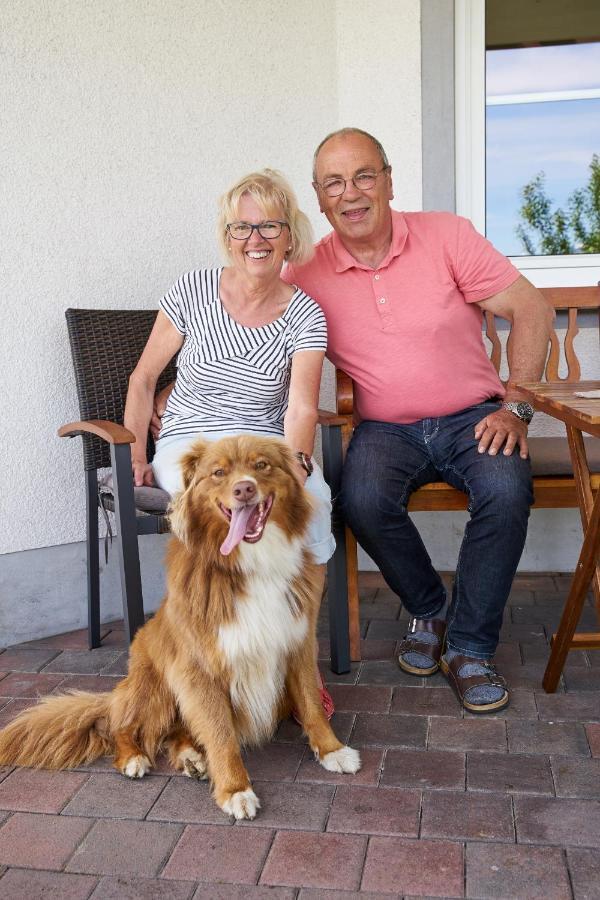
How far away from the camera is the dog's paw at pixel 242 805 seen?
7.06 feet

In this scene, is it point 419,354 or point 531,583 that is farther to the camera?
point 531,583

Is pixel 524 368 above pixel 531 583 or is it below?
above

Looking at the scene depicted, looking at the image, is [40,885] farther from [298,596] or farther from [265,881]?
[298,596]

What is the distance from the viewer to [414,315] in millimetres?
3066

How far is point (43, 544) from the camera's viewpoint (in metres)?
3.51

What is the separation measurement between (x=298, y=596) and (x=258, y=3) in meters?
2.68

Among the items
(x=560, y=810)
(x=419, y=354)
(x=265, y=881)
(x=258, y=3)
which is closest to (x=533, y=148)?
(x=258, y=3)

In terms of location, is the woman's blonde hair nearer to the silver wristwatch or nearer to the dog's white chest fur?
the silver wristwatch

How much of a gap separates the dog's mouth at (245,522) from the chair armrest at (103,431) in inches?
27.0

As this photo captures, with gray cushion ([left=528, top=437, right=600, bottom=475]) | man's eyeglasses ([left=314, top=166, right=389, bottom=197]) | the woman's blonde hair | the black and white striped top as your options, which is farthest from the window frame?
the black and white striped top

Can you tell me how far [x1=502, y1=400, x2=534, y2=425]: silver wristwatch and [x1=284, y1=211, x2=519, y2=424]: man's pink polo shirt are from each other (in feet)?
0.58

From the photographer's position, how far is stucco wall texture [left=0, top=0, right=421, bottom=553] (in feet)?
11.0

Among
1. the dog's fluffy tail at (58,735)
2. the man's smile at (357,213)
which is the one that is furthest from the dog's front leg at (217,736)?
the man's smile at (357,213)

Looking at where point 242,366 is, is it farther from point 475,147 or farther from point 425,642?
point 475,147
